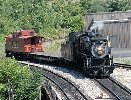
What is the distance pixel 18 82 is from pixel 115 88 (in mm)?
6311

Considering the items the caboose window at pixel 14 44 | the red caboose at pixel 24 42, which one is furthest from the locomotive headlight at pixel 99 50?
the caboose window at pixel 14 44

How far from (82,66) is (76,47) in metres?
1.58

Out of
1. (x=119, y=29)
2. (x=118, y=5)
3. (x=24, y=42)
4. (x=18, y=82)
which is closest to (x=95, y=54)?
(x=18, y=82)

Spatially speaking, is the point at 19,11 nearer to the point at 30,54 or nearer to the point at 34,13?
the point at 34,13

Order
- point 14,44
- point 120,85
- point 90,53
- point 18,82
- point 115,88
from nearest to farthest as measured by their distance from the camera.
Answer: point 115,88, point 120,85, point 18,82, point 90,53, point 14,44

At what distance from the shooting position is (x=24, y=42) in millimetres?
41031

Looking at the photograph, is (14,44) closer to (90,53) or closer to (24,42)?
(24,42)

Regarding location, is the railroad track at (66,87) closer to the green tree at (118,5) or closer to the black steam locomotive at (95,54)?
the black steam locomotive at (95,54)

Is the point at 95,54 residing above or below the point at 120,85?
above

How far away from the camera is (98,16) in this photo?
4825 centimetres

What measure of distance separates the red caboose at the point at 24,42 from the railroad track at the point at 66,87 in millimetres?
9288

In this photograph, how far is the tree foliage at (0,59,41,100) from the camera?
2545 centimetres

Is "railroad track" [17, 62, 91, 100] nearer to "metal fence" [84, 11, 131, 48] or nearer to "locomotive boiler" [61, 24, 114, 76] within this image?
"locomotive boiler" [61, 24, 114, 76]

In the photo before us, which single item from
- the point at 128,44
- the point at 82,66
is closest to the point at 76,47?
the point at 82,66
